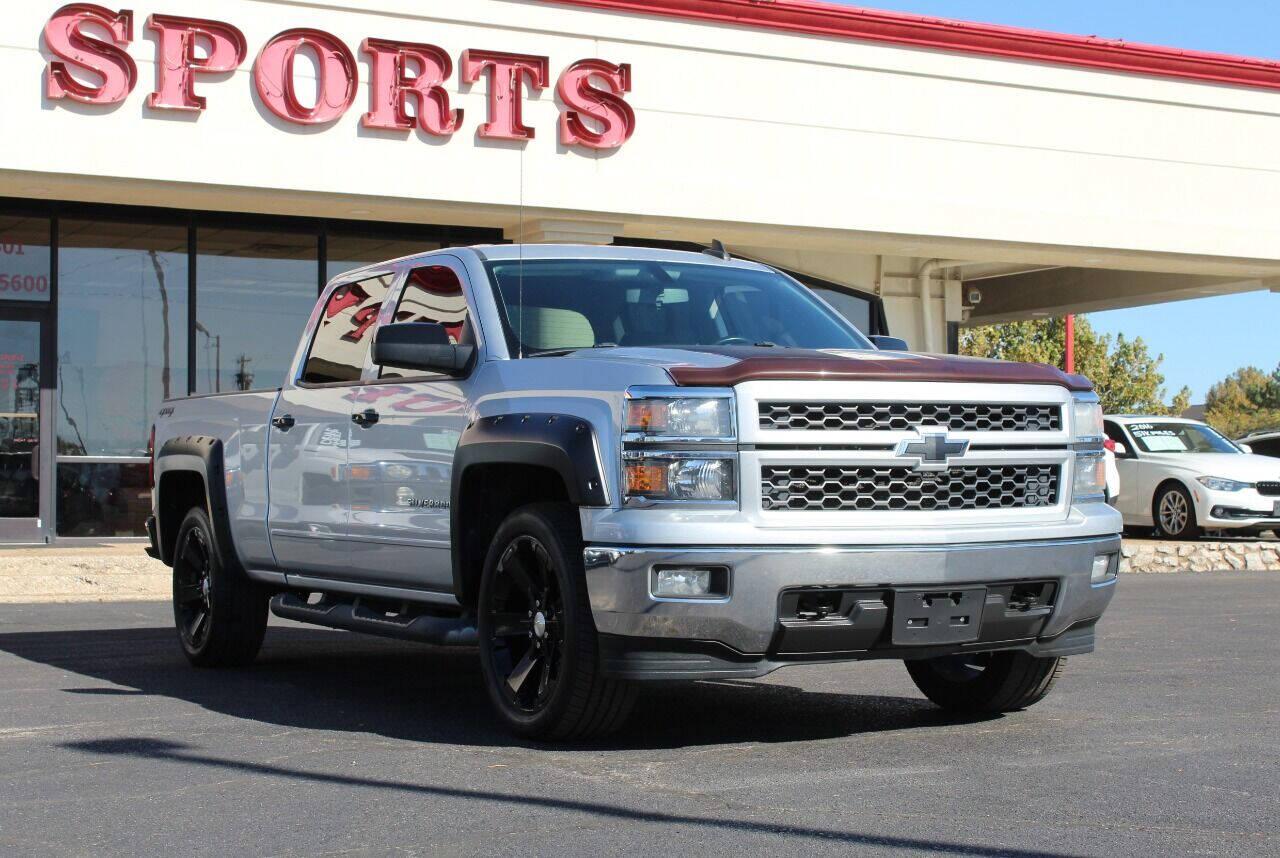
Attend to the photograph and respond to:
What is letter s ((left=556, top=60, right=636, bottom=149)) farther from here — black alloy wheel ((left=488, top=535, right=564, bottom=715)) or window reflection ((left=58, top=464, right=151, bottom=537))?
black alloy wheel ((left=488, top=535, right=564, bottom=715))

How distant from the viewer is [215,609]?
9000 millimetres

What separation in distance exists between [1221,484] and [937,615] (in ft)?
47.8

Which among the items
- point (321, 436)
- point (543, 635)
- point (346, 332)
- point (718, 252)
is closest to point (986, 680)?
point (543, 635)

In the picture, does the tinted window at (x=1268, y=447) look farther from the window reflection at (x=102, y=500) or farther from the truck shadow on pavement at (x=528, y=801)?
the truck shadow on pavement at (x=528, y=801)

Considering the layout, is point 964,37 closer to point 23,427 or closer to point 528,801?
point 23,427

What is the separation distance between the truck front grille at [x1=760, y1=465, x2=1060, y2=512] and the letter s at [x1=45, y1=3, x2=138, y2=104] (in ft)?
38.4

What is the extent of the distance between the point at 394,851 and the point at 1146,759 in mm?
2734

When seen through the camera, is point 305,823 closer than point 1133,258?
Answer: Yes

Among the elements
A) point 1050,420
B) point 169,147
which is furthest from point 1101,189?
point 1050,420

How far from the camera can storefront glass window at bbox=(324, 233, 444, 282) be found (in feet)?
63.2

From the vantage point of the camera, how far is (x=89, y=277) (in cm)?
1825

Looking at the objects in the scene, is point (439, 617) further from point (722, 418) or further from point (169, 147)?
point (169, 147)

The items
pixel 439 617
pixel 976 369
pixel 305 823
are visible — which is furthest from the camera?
pixel 439 617

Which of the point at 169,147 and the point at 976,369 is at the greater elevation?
the point at 169,147
